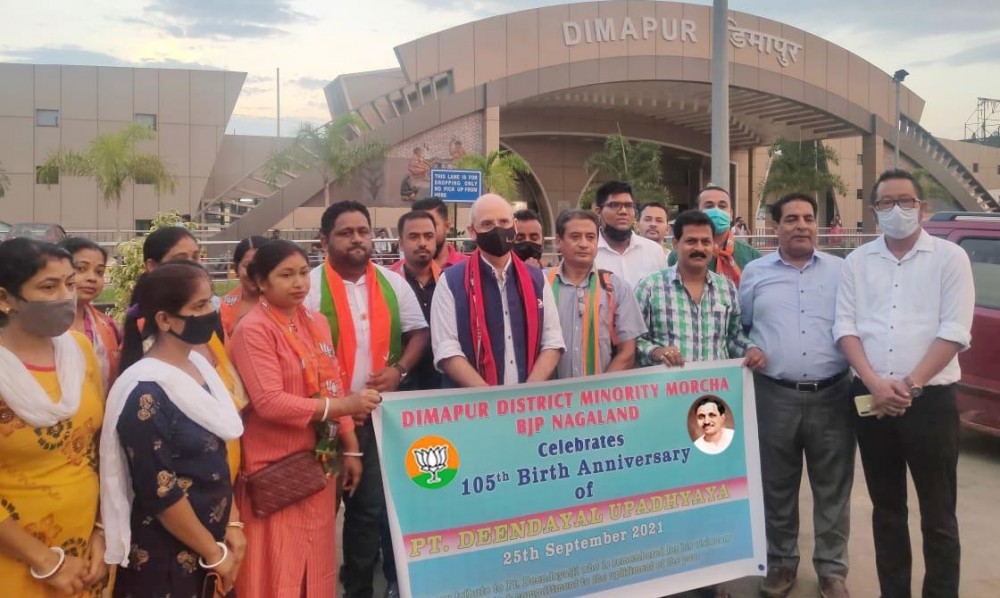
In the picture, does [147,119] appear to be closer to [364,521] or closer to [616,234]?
[616,234]

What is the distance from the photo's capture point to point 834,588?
13.0 feet

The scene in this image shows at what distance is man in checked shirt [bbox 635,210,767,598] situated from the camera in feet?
13.0

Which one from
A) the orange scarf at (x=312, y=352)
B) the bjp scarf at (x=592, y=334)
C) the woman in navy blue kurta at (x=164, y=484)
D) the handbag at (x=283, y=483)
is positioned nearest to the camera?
the woman in navy blue kurta at (x=164, y=484)

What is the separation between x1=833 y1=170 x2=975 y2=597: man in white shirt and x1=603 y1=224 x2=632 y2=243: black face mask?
1502 mm

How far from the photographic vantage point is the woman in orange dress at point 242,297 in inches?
148

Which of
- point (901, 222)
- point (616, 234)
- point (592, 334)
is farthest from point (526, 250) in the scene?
point (901, 222)

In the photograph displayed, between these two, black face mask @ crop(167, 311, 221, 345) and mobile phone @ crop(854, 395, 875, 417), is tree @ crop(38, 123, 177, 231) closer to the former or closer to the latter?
black face mask @ crop(167, 311, 221, 345)

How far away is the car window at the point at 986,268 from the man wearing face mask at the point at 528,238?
12.4 feet

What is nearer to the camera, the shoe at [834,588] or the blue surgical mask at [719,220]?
the shoe at [834,588]

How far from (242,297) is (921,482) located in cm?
341

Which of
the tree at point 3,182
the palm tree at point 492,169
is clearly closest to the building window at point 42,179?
the tree at point 3,182

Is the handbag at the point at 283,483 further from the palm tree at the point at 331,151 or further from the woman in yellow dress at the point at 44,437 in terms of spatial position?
the palm tree at the point at 331,151

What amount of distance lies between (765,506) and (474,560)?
180 cm

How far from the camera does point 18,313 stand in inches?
92.8
